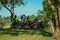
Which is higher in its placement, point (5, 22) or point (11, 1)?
point (11, 1)

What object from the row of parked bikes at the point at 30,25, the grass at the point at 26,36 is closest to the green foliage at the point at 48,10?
the row of parked bikes at the point at 30,25

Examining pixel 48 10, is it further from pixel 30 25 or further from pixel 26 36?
pixel 26 36

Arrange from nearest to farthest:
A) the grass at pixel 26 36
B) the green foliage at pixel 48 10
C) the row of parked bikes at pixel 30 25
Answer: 1. the grass at pixel 26 36
2. the row of parked bikes at pixel 30 25
3. the green foliage at pixel 48 10

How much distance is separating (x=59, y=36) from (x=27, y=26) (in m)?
16.3

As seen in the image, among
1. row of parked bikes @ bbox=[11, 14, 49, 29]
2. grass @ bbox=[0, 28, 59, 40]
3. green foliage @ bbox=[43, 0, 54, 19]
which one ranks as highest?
green foliage @ bbox=[43, 0, 54, 19]

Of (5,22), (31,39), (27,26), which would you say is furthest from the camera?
(5,22)

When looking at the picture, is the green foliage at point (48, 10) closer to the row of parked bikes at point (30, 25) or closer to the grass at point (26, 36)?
the row of parked bikes at point (30, 25)

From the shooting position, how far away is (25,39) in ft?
52.0

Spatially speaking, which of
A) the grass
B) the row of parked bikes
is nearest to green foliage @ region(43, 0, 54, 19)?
the row of parked bikes

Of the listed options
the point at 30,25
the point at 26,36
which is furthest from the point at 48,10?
the point at 26,36

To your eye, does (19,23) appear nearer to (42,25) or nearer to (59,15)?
(42,25)

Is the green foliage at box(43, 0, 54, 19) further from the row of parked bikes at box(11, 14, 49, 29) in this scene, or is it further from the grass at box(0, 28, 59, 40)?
the grass at box(0, 28, 59, 40)

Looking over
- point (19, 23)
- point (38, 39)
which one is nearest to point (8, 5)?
point (19, 23)

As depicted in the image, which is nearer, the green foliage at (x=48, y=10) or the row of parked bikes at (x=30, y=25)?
the row of parked bikes at (x=30, y=25)
